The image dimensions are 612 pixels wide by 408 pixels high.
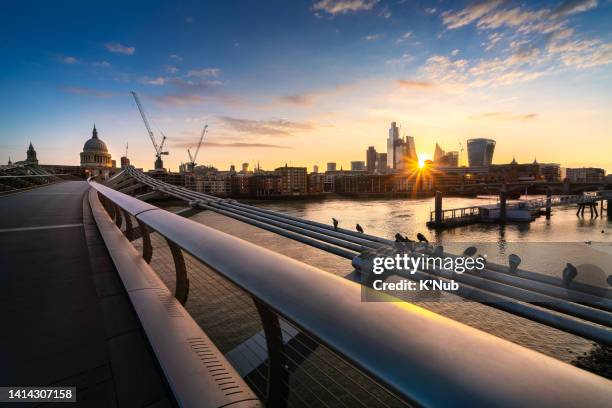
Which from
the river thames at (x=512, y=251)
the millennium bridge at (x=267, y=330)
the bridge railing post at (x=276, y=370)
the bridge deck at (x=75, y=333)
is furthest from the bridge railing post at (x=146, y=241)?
the bridge railing post at (x=276, y=370)

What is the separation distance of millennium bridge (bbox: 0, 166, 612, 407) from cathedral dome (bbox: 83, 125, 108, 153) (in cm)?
13426

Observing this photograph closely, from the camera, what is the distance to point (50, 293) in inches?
96.7

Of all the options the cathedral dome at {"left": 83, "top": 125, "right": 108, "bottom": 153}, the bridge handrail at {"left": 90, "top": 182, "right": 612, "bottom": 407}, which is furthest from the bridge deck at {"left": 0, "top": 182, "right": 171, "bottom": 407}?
the cathedral dome at {"left": 83, "top": 125, "right": 108, "bottom": 153}

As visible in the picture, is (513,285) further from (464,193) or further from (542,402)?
(464,193)

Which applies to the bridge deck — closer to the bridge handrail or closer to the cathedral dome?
the bridge handrail

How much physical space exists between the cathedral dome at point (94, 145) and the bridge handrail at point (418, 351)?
137421 millimetres

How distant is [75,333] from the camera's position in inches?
74.8

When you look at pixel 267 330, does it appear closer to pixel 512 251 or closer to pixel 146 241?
pixel 146 241

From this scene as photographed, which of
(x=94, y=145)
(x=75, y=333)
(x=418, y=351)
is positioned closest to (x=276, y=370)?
(x=418, y=351)

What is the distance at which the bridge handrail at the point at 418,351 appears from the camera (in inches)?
21.3

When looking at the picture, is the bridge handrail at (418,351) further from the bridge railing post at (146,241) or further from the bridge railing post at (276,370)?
the bridge railing post at (146,241)

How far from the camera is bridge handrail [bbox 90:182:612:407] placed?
0.54m

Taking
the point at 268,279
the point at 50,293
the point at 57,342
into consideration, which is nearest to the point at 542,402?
the point at 268,279

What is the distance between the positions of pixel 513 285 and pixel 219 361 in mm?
1520
